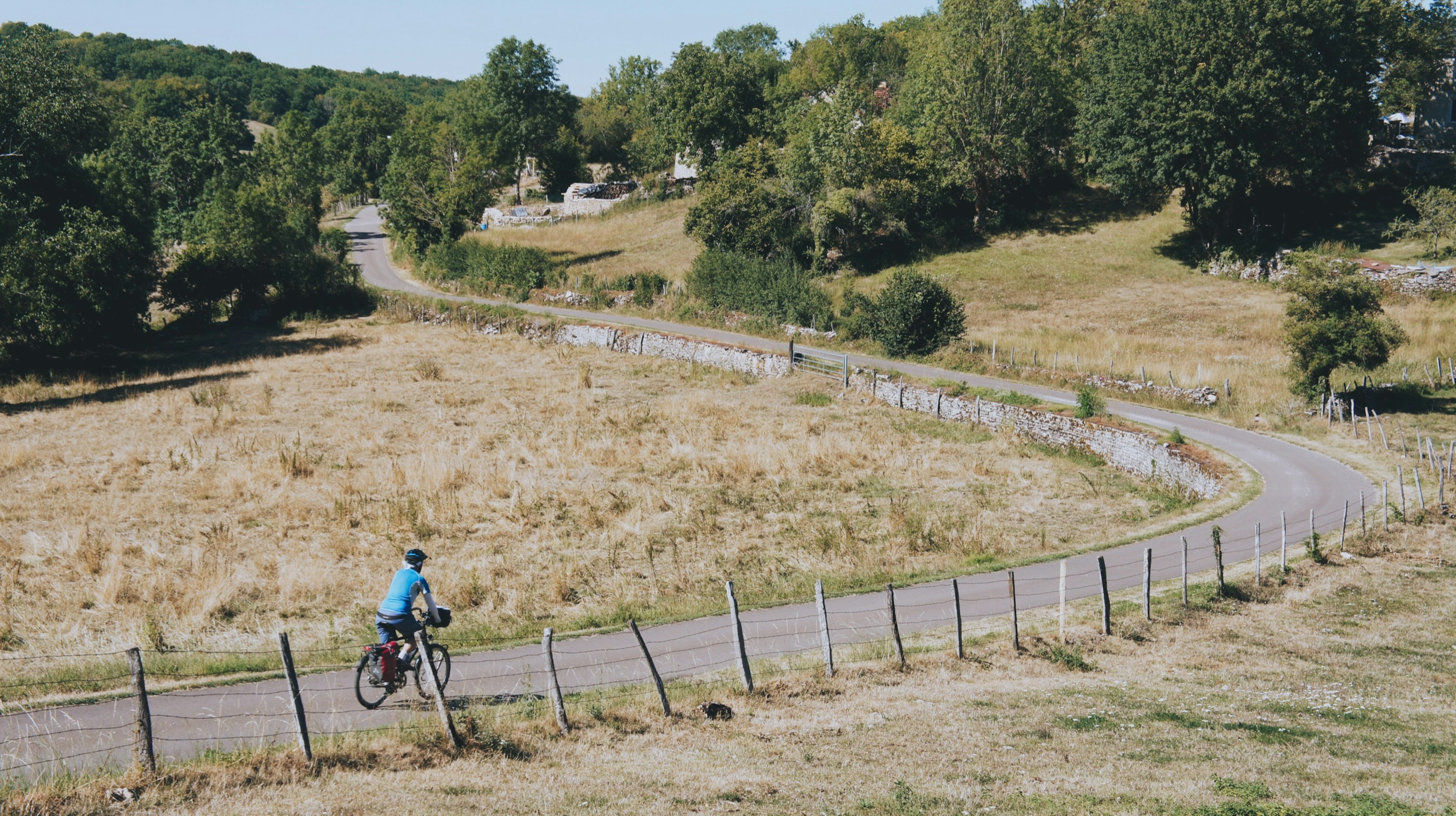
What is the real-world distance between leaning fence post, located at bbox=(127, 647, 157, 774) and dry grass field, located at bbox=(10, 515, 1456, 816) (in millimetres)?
325

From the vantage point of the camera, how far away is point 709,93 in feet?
265

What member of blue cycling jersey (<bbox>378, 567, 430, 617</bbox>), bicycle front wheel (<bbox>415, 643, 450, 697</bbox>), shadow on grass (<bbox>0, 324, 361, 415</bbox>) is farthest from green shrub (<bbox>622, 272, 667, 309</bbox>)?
blue cycling jersey (<bbox>378, 567, 430, 617</bbox>)

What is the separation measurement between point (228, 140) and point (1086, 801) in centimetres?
11895

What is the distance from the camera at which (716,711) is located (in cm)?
1261

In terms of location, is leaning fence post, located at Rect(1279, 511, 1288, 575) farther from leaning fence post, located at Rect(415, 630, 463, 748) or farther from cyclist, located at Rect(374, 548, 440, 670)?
cyclist, located at Rect(374, 548, 440, 670)

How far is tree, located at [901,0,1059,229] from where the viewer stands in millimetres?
65750

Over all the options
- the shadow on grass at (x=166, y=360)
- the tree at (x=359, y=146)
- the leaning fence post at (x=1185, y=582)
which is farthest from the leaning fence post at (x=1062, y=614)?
the tree at (x=359, y=146)

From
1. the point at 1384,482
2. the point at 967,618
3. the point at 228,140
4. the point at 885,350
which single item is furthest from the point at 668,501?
the point at 228,140

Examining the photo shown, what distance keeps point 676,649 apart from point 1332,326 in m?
28.6

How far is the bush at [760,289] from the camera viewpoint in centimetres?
5106

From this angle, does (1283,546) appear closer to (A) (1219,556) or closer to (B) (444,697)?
(A) (1219,556)

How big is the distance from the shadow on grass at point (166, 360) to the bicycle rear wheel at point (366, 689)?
33155 mm

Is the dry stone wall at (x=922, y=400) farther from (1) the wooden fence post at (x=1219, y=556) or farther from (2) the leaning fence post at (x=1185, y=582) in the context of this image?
(2) the leaning fence post at (x=1185, y=582)

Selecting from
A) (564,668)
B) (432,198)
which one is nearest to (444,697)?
(564,668)
